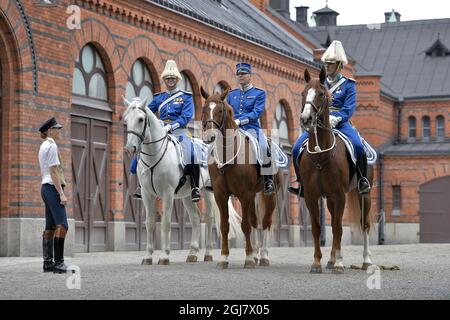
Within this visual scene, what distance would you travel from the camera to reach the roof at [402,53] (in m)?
55.5

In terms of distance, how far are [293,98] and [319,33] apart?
22.5m

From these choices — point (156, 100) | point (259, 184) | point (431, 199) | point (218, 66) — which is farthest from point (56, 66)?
point (431, 199)

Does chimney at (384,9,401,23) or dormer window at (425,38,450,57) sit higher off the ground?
chimney at (384,9,401,23)

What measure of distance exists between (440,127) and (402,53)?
5.66 m

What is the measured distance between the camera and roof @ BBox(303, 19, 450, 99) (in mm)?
55500

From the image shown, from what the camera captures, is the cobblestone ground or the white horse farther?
the white horse

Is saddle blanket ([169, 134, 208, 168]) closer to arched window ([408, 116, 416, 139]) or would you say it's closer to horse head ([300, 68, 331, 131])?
horse head ([300, 68, 331, 131])

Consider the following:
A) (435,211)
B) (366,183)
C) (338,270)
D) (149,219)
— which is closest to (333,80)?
(366,183)

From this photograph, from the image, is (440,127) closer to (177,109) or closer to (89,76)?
→ (89,76)

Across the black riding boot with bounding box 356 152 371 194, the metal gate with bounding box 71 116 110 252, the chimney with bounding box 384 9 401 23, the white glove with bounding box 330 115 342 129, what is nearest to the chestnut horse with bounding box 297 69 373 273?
the white glove with bounding box 330 115 342 129

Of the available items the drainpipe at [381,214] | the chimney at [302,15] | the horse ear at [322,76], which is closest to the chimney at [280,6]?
the chimney at [302,15]

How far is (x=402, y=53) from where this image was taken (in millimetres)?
58219

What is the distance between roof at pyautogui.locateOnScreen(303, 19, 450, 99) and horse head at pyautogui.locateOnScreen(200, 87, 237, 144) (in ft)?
125
